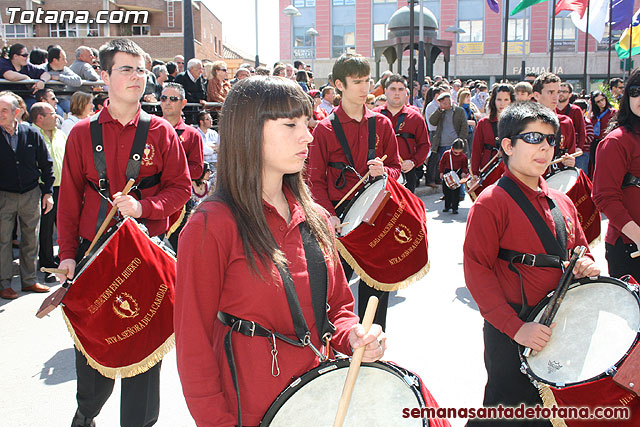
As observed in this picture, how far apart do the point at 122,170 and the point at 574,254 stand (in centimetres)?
243

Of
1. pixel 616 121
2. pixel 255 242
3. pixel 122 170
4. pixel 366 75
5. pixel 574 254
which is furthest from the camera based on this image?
pixel 366 75

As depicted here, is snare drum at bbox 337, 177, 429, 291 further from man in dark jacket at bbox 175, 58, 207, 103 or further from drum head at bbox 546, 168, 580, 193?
man in dark jacket at bbox 175, 58, 207, 103

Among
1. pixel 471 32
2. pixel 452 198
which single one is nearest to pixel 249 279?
pixel 452 198

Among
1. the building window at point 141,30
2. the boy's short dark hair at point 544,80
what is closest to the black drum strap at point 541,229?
the boy's short dark hair at point 544,80

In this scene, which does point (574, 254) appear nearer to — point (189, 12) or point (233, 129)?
point (233, 129)

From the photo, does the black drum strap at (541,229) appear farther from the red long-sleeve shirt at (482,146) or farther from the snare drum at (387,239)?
the red long-sleeve shirt at (482,146)

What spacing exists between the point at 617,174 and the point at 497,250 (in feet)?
4.83

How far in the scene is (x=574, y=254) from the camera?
2.81 meters

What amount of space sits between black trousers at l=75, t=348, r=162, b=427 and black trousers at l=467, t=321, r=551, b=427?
179cm

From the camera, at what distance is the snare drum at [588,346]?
256 centimetres

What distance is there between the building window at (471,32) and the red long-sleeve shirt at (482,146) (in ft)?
148

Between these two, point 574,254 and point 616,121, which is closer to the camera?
point 574,254

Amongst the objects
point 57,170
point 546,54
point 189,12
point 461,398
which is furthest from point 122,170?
point 546,54

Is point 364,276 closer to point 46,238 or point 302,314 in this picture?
point 302,314
